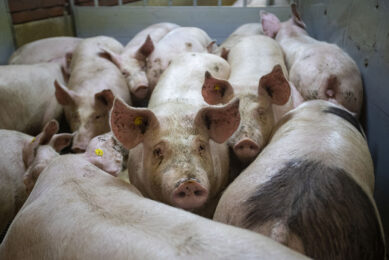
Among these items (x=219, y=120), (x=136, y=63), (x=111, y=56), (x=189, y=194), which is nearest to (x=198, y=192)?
(x=189, y=194)

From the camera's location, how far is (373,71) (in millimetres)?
2930

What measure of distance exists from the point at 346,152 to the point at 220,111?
2.27 feet

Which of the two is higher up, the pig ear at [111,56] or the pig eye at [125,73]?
the pig ear at [111,56]

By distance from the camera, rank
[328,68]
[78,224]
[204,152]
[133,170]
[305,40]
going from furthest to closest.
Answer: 1. [305,40]
2. [328,68]
3. [133,170]
4. [204,152]
5. [78,224]

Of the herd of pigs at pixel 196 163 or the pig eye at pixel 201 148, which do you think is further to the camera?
the pig eye at pixel 201 148

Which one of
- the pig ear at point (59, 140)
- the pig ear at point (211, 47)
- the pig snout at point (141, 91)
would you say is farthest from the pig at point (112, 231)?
the pig ear at point (211, 47)

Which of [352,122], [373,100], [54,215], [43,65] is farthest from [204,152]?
Answer: [43,65]

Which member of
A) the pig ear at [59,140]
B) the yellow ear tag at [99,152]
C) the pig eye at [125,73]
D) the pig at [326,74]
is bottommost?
the pig ear at [59,140]

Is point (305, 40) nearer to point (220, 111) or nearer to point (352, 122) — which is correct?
point (352, 122)

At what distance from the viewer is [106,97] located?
343 centimetres

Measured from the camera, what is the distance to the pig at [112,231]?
3.93 feet

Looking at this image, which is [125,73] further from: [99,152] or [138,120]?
[138,120]

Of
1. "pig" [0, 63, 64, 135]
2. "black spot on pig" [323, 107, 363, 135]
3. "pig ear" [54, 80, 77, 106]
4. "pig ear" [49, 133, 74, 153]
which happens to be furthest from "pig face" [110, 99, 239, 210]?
"pig" [0, 63, 64, 135]

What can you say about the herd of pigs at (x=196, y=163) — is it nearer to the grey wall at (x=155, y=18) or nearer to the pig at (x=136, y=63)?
the pig at (x=136, y=63)
